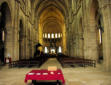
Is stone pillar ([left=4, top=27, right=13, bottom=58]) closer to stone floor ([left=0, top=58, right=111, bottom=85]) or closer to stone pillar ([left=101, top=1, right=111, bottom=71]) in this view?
stone floor ([left=0, top=58, right=111, bottom=85])

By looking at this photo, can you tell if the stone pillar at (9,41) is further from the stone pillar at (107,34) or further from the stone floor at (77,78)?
the stone pillar at (107,34)

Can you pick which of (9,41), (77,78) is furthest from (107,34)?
(9,41)

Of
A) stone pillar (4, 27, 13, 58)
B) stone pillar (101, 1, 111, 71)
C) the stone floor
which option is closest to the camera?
the stone floor

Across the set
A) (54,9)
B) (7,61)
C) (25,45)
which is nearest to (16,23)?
(7,61)

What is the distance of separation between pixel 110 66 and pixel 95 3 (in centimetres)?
849

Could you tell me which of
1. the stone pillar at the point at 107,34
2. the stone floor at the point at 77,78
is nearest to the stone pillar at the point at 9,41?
the stone floor at the point at 77,78

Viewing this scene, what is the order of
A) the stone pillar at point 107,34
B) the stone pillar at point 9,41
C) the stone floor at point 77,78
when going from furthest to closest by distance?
the stone pillar at point 9,41, the stone pillar at point 107,34, the stone floor at point 77,78

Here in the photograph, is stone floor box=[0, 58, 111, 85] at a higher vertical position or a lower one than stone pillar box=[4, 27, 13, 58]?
lower

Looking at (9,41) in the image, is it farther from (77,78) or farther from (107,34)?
(107,34)

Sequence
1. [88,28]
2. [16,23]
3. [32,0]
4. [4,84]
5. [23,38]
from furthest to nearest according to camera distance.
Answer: [32,0] → [23,38] → [16,23] → [88,28] → [4,84]

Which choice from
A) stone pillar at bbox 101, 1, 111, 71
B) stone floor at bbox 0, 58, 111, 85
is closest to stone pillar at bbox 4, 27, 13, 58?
stone floor at bbox 0, 58, 111, 85

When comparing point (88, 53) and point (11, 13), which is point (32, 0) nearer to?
point (11, 13)

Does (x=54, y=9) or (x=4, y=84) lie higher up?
(x=54, y=9)

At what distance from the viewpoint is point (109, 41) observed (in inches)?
387
